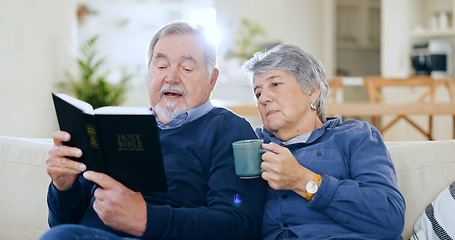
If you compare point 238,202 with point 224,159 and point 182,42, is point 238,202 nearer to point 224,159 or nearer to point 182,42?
point 224,159

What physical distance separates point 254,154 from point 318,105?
1.49ft

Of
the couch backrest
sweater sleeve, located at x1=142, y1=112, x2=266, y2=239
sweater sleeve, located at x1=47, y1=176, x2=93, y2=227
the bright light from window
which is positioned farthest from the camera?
the bright light from window

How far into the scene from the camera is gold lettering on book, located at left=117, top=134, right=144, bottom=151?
1.12 meters

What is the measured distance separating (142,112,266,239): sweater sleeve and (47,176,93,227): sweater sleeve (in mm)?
289

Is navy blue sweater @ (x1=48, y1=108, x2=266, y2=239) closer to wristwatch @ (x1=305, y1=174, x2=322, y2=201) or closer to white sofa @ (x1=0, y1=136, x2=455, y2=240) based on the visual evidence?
wristwatch @ (x1=305, y1=174, x2=322, y2=201)

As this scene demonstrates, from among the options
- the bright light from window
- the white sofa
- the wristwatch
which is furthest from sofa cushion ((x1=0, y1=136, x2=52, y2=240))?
the bright light from window

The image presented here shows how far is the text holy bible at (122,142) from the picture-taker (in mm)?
1111

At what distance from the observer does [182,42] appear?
5.10 ft

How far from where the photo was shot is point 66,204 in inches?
55.9

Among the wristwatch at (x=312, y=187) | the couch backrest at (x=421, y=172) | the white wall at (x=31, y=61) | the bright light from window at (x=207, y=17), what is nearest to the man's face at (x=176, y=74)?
the wristwatch at (x=312, y=187)

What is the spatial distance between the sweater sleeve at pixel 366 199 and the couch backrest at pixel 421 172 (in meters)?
0.33

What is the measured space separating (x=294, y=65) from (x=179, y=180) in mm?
528

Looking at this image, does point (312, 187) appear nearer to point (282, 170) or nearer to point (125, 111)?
point (282, 170)

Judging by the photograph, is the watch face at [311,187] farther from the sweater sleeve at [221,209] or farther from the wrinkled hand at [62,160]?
the wrinkled hand at [62,160]
